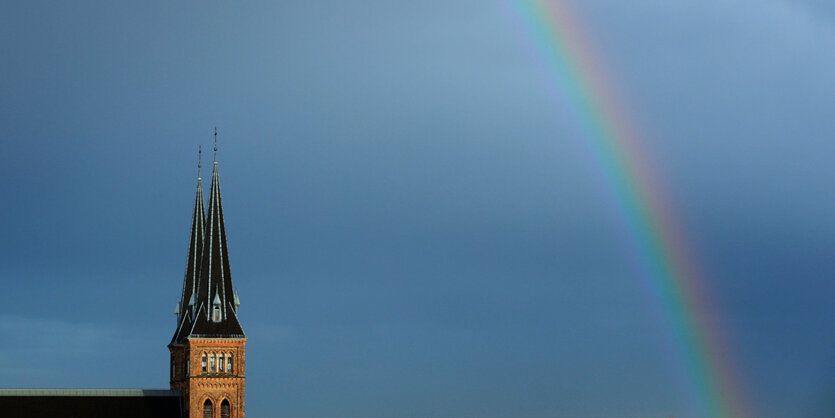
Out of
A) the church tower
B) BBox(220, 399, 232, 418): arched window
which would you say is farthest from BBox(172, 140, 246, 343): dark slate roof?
BBox(220, 399, 232, 418): arched window

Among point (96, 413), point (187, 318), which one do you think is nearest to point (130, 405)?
point (96, 413)

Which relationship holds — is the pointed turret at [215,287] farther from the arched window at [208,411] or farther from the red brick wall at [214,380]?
the arched window at [208,411]

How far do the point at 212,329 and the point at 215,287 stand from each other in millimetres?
4874

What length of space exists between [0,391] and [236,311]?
2759cm

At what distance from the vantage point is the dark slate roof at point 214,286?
434 ft

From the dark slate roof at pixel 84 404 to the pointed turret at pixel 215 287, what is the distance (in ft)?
31.8

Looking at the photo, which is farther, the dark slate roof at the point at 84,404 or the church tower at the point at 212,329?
the church tower at the point at 212,329

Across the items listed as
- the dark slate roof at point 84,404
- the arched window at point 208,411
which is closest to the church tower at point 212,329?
the arched window at point 208,411

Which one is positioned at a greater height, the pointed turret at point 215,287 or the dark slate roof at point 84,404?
the pointed turret at point 215,287

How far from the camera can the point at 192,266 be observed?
134375 mm

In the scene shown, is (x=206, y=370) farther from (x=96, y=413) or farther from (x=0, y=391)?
(x=0, y=391)

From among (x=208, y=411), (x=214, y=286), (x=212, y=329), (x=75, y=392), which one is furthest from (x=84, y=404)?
(x=214, y=286)

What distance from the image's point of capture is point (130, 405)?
129m

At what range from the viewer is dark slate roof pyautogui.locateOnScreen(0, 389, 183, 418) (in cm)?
12706
